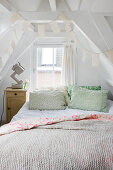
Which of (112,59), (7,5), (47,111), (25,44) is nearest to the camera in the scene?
(7,5)

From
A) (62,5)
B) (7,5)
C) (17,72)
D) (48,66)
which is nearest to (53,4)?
(62,5)

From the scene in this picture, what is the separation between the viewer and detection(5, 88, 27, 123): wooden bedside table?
3609mm

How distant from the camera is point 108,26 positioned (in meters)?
2.09

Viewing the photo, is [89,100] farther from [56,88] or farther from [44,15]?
[44,15]

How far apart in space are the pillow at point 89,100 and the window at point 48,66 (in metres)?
0.69

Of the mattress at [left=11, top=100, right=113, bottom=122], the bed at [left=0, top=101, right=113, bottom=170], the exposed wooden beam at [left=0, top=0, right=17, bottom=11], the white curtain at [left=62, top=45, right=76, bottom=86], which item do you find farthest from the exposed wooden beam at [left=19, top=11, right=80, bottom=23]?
the white curtain at [left=62, top=45, right=76, bottom=86]

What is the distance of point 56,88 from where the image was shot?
12.5ft

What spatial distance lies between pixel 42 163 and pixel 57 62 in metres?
2.57

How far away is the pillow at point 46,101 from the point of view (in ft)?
10.7

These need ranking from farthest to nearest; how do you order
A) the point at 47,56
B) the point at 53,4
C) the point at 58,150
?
the point at 47,56 < the point at 53,4 < the point at 58,150

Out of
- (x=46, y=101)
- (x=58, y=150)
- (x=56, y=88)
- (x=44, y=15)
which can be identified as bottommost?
(x=58, y=150)

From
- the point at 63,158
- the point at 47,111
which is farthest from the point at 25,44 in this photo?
the point at 63,158

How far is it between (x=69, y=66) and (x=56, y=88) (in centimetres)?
48

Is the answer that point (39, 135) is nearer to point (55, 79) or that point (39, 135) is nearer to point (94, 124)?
point (94, 124)
